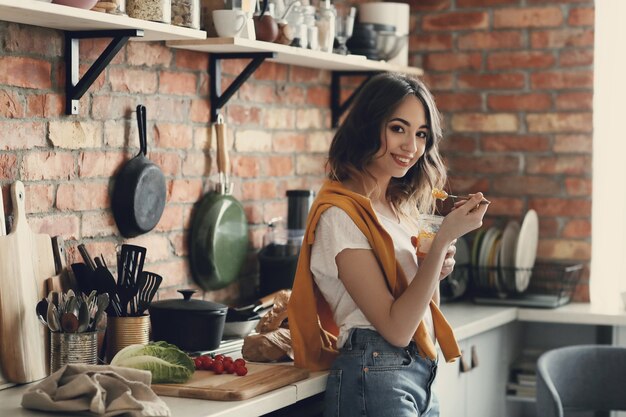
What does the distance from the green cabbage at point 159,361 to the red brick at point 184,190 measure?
2.28 ft

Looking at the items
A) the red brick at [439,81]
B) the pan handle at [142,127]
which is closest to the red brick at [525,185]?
the red brick at [439,81]

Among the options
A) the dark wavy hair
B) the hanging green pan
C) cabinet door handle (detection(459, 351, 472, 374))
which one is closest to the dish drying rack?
cabinet door handle (detection(459, 351, 472, 374))

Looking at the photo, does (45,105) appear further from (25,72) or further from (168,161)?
(168,161)

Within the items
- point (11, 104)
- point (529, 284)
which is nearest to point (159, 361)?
point (11, 104)

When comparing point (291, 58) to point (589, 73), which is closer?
point (291, 58)

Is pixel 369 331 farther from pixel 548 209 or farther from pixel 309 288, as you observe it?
pixel 548 209

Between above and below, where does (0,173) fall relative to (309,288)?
above

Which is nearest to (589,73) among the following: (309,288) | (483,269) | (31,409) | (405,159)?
(483,269)

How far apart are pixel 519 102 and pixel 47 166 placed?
202 centimetres

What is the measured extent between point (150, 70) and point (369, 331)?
98 cm

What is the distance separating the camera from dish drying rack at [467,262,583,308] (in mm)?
3678

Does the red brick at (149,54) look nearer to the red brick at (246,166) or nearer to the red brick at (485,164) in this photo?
the red brick at (246,166)

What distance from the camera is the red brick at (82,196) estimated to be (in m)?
2.53

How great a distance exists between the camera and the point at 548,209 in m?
3.87
